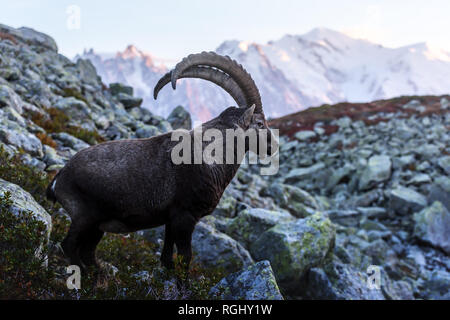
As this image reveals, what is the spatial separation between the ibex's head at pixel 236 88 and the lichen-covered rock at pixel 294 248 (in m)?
3.04

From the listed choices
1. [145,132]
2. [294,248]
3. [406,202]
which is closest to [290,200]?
[406,202]

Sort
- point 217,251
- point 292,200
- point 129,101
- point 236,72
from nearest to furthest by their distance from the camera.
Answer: point 236,72 < point 217,251 < point 292,200 < point 129,101

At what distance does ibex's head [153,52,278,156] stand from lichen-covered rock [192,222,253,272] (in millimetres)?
2904

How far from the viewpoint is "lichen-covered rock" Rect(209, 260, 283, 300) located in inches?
190

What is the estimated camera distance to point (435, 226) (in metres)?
13.7

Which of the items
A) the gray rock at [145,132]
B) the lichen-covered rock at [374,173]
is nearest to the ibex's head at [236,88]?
the gray rock at [145,132]

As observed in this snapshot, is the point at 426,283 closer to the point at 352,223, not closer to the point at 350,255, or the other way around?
the point at 350,255

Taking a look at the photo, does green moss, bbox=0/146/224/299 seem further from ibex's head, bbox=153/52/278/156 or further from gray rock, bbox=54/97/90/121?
gray rock, bbox=54/97/90/121

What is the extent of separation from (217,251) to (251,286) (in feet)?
9.41

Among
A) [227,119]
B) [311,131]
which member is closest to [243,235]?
[227,119]

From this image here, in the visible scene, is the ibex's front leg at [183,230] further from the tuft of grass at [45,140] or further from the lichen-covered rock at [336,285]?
the tuft of grass at [45,140]

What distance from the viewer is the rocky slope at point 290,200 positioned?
23.1ft

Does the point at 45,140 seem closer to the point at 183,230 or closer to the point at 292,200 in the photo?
the point at 183,230
